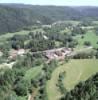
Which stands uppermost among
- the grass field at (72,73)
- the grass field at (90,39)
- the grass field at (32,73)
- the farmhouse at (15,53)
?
the grass field at (72,73)

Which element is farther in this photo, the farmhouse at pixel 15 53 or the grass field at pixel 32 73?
the farmhouse at pixel 15 53

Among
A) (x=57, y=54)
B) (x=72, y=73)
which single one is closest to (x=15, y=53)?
(x=57, y=54)

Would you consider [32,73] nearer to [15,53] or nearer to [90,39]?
[15,53]

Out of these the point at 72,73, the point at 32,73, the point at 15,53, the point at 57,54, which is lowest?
the point at 15,53

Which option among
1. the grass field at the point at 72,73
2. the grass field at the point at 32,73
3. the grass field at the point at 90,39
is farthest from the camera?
the grass field at the point at 90,39

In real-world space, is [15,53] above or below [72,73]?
below

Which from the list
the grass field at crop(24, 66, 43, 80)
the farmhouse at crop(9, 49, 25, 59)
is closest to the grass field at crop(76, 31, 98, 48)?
the farmhouse at crop(9, 49, 25, 59)

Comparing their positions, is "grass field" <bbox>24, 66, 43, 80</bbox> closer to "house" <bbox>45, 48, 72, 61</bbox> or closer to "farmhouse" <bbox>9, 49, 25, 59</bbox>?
"house" <bbox>45, 48, 72, 61</bbox>

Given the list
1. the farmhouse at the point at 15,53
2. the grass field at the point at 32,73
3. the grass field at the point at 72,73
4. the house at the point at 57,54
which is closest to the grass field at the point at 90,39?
the house at the point at 57,54

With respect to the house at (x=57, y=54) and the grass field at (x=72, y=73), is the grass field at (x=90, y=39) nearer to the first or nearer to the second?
the house at (x=57, y=54)

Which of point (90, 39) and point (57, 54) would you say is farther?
point (90, 39)
